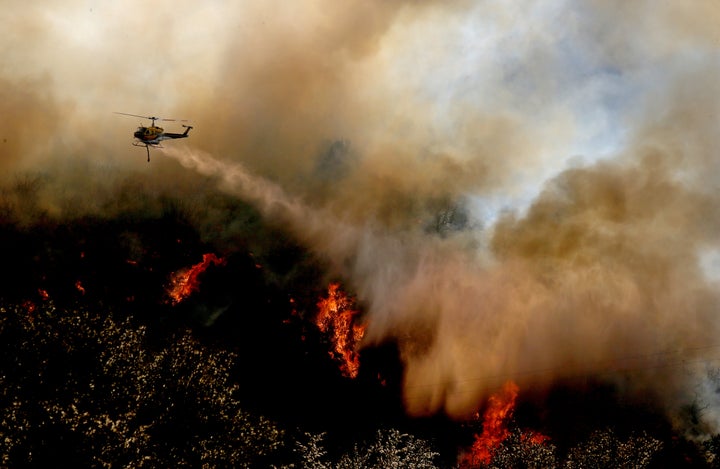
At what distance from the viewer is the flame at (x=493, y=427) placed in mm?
78062

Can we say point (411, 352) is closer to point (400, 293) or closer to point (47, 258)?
point (400, 293)

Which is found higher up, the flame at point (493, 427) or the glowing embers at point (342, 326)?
the glowing embers at point (342, 326)

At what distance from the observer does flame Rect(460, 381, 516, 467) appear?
7806 cm

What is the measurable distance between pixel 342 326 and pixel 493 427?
35001 millimetres

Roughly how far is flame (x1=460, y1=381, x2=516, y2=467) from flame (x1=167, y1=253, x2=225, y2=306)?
6514 cm

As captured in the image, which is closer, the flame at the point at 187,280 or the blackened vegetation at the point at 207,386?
the blackened vegetation at the point at 207,386

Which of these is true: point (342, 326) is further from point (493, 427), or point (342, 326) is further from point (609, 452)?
point (609, 452)

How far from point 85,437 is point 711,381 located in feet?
354

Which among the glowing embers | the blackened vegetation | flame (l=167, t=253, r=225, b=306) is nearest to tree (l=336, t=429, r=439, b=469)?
the blackened vegetation

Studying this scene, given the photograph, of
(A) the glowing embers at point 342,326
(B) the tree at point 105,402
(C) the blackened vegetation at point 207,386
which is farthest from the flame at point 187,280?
(B) the tree at point 105,402

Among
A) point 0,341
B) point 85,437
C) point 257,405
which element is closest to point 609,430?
point 257,405

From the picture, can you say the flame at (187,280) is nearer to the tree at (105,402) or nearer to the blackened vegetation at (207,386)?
the blackened vegetation at (207,386)

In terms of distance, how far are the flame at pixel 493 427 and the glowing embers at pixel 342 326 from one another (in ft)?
85.9

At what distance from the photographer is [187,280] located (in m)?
102
